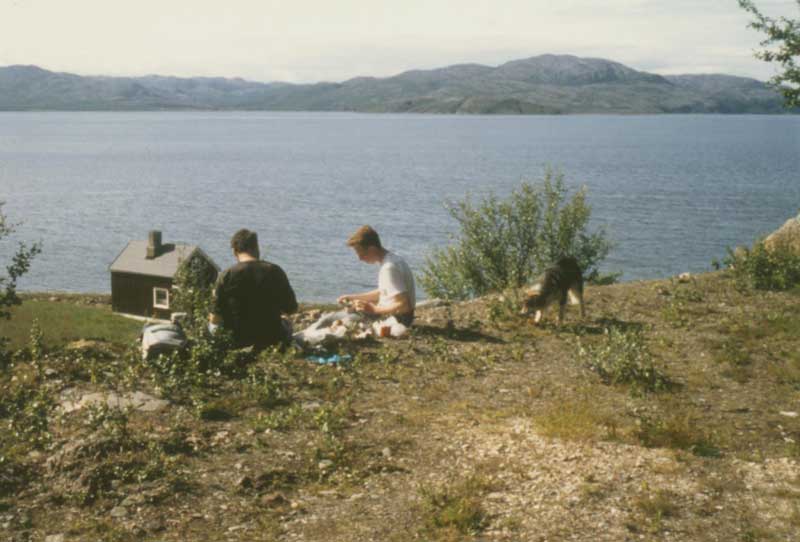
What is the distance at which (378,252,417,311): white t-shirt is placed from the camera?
39.1ft

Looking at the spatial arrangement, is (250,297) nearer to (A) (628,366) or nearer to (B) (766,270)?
(A) (628,366)

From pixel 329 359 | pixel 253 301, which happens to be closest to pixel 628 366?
pixel 329 359

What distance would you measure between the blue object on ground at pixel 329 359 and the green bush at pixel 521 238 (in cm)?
2198

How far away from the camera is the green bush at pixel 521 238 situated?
32.6 meters

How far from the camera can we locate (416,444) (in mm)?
7848

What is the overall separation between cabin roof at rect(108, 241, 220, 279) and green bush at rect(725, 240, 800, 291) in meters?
41.6

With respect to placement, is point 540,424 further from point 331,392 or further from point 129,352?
point 129,352

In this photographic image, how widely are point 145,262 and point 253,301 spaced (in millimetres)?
46871

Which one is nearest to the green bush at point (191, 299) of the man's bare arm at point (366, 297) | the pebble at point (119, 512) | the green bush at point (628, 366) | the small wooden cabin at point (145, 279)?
the man's bare arm at point (366, 297)

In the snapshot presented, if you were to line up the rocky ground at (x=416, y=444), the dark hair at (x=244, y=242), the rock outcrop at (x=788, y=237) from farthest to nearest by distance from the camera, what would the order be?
1. the rock outcrop at (x=788, y=237)
2. the dark hair at (x=244, y=242)
3. the rocky ground at (x=416, y=444)

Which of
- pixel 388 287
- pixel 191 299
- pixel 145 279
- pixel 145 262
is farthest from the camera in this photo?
pixel 145 262

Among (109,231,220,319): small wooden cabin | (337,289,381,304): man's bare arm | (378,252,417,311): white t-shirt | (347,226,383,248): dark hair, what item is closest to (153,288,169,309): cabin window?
(109,231,220,319): small wooden cabin

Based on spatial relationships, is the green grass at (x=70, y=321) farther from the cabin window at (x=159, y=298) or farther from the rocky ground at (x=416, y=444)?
the rocky ground at (x=416, y=444)

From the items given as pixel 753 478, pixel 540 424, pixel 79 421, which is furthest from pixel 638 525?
pixel 79 421
